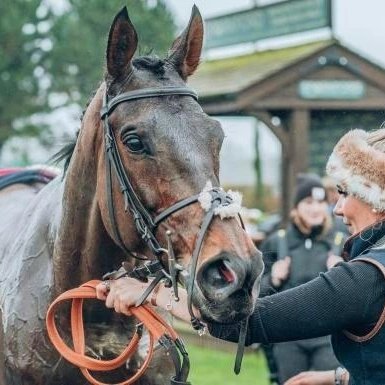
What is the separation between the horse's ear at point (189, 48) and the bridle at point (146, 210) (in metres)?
0.25

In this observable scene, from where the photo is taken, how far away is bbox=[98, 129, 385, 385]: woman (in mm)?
2957

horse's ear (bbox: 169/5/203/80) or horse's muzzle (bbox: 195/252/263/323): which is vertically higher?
horse's ear (bbox: 169/5/203/80)

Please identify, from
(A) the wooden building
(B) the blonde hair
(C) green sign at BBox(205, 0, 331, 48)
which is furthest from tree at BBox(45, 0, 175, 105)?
(B) the blonde hair

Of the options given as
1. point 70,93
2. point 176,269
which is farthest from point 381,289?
point 70,93

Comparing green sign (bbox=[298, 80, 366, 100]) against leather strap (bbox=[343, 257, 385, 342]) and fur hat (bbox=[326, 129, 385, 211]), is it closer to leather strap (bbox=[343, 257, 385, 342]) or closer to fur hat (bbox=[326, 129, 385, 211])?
fur hat (bbox=[326, 129, 385, 211])

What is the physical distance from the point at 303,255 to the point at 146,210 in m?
3.80

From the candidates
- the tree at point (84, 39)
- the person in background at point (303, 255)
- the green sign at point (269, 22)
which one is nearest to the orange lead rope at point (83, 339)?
the person in background at point (303, 255)

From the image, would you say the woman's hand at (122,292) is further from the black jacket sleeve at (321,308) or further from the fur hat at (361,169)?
the fur hat at (361,169)

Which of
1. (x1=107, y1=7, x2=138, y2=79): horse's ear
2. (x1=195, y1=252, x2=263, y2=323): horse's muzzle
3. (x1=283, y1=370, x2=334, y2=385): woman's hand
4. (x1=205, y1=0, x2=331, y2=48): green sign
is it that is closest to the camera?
(x1=195, y1=252, x2=263, y2=323): horse's muzzle

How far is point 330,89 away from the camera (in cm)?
1020

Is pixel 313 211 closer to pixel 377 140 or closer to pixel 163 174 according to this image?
pixel 377 140

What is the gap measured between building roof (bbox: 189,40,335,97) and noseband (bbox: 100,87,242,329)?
6.58 meters

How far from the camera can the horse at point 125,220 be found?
296cm

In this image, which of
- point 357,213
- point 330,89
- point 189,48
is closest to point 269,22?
point 330,89
